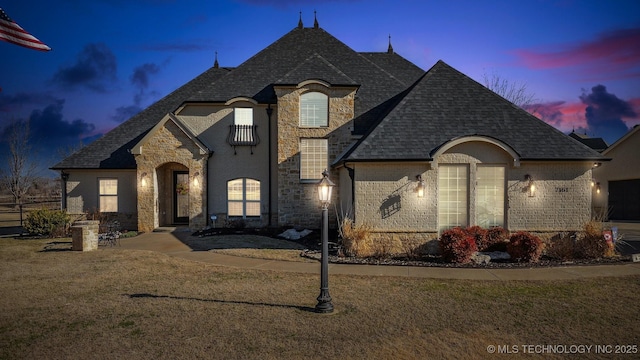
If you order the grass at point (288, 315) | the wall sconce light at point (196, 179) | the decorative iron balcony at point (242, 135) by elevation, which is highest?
the decorative iron balcony at point (242, 135)

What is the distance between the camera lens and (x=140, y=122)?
21219 mm

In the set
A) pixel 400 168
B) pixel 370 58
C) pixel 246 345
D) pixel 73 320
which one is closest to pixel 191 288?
pixel 73 320

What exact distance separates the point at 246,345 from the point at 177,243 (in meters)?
10.5

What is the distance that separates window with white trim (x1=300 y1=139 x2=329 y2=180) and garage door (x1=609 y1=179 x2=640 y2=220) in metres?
22.3

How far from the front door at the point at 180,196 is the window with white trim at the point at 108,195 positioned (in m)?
2.90

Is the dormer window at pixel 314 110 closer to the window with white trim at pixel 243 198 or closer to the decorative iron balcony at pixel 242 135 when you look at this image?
the decorative iron balcony at pixel 242 135

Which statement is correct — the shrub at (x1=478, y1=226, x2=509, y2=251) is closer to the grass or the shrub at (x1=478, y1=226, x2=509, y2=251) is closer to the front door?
the grass

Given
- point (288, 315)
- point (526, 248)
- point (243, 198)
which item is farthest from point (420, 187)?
point (243, 198)

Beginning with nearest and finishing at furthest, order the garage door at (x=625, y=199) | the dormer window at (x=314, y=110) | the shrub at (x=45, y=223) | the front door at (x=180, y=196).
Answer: the shrub at (x=45, y=223), the dormer window at (x=314, y=110), the front door at (x=180, y=196), the garage door at (x=625, y=199)

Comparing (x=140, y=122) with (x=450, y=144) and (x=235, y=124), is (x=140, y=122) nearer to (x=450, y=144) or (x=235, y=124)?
(x=235, y=124)

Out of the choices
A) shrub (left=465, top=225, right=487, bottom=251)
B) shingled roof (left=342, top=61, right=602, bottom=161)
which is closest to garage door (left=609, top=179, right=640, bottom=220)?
shingled roof (left=342, top=61, right=602, bottom=161)

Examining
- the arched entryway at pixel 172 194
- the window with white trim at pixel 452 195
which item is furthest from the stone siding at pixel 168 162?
the window with white trim at pixel 452 195

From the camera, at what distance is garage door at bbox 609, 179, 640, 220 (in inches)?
1018

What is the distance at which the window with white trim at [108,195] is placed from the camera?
1927 centimetres
